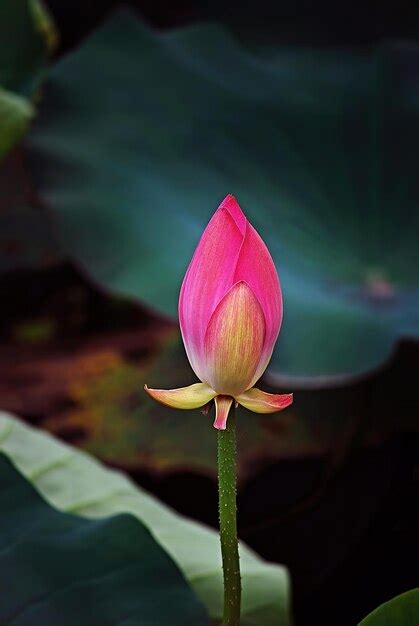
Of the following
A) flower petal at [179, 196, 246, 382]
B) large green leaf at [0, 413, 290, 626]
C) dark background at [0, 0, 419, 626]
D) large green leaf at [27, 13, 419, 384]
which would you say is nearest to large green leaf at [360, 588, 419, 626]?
flower petal at [179, 196, 246, 382]

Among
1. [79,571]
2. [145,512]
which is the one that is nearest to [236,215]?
[79,571]

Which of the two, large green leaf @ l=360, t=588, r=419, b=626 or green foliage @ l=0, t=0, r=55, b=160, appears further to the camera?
green foliage @ l=0, t=0, r=55, b=160

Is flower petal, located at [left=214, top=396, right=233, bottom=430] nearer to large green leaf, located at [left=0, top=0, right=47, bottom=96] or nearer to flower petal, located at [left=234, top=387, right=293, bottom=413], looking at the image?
flower petal, located at [left=234, top=387, right=293, bottom=413]

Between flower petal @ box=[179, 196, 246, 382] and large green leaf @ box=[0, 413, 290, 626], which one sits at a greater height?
flower petal @ box=[179, 196, 246, 382]

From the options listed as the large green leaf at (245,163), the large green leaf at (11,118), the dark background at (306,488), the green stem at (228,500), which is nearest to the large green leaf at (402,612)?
the green stem at (228,500)

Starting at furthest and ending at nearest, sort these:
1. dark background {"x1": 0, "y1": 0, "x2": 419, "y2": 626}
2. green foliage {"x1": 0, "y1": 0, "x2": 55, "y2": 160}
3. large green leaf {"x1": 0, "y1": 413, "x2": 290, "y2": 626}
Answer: green foliage {"x1": 0, "y1": 0, "x2": 55, "y2": 160}
dark background {"x1": 0, "y1": 0, "x2": 419, "y2": 626}
large green leaf {"x1": 0, "y1": 413, "x2": 290, "y2": 626}

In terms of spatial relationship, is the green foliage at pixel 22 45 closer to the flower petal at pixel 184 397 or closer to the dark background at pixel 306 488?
the dark background at pixel 306 488

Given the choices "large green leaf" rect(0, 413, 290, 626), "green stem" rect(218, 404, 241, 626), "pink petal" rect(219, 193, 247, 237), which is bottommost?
"large green leaf" rect(0, 413, 290, 626)

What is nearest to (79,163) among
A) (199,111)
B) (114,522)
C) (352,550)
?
(199,111)
